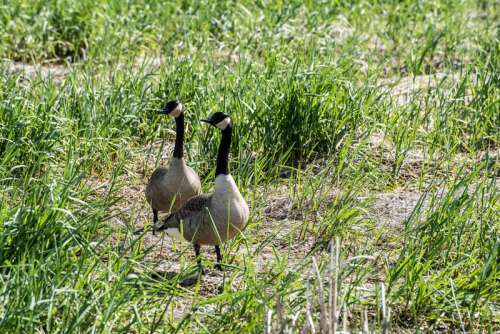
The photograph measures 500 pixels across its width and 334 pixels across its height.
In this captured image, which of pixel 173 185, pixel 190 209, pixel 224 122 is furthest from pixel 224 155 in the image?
pixel 173 185

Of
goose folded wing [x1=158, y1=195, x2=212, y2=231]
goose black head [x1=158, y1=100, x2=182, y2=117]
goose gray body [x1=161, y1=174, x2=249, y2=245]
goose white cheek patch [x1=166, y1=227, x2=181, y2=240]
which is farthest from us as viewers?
goose black head [x1=158, y1=100, x2=182, y2=117]

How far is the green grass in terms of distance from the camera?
4.63 m

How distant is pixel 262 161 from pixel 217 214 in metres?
1.19

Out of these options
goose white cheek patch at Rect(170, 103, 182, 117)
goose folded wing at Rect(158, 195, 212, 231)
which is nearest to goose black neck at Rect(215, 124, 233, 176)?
goose folded wing at Rect(158, 195, 212, 231)

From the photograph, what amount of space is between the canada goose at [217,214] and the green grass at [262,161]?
0.75 ft

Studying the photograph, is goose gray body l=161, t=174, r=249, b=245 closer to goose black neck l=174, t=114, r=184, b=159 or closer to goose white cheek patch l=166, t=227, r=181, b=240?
goose white cheek patch l=166, t=227, r=181, b=240

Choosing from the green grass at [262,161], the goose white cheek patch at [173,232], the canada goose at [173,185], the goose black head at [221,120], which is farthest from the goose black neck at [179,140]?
the goose white cheek patch at [173,232]

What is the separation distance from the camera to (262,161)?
6473 millimetres

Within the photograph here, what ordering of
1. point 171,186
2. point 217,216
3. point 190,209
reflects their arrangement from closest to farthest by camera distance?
point 217,216
point 190,209
point 171,186

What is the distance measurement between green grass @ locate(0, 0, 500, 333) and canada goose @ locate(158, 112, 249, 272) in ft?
0.75

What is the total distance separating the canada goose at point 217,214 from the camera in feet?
17.5

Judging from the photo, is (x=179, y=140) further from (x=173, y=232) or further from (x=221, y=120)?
(x=173, y=232)

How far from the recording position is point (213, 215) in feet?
17.6

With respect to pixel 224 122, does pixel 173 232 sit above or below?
below
